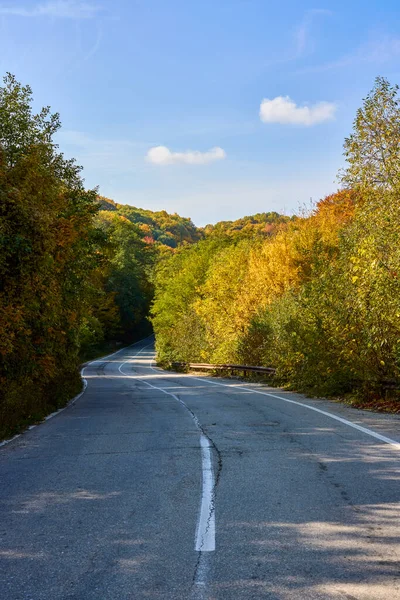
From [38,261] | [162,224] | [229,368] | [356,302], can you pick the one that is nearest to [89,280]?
[38,261]

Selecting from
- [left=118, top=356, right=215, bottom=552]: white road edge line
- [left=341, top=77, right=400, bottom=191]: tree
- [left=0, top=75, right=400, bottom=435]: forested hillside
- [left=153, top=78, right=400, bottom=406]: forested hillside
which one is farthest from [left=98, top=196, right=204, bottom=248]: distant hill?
[left=118, top=356, right=215, bottom=552]: white road edge line

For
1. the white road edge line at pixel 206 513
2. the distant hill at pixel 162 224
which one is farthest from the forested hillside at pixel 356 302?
the distant hill at pixel 162 224

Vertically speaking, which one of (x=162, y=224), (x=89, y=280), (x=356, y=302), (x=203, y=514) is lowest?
(x=203, y=514)

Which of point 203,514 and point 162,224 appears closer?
point 203,514

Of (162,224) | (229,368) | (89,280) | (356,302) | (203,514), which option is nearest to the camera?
(203,514)

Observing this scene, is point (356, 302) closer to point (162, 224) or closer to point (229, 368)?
point (229, 368)

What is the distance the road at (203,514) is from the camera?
385 cm

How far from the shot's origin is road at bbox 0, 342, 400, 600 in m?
3.85

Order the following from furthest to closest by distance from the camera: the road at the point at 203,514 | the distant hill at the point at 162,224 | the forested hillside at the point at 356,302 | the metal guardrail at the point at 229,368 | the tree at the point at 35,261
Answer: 1. the distant hill at the point at 162,224
2. the metal guardrail at the point at 229,368
3. the forested hillside at the point at 356,302
4. the tree at the point at 35,261
5. the road at the point at 203,514

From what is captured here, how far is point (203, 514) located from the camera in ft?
17.5

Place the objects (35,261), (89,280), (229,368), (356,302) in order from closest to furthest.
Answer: (35,261), (356,302), (89,280), (229,368)

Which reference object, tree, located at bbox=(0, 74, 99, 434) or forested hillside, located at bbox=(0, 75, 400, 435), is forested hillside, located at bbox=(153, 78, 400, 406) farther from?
tree, located at bbox=(0, 74, 99, 434)

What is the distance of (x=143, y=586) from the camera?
12.4 feet

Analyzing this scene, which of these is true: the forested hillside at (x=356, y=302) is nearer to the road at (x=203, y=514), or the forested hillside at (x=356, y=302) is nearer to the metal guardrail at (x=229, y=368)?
the metal guardrail at (x=229, y=368)
